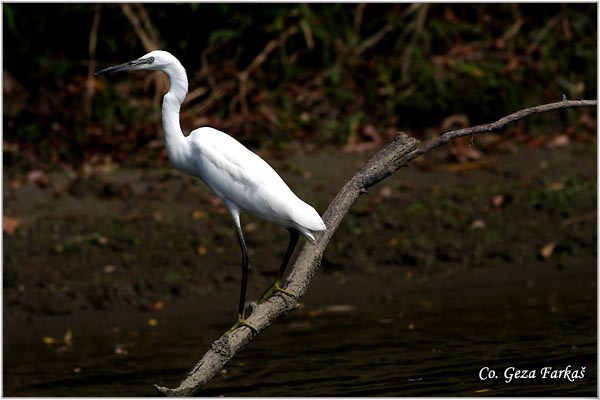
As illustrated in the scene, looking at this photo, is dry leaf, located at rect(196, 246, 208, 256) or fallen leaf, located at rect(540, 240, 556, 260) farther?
dry leaf, located at rect(196, 246, 208, 256)

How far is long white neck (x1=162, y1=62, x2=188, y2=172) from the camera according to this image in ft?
17.2

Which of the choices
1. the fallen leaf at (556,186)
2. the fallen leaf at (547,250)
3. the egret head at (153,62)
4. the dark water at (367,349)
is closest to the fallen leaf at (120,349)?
the dark water at (367,349)

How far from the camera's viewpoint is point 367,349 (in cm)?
684

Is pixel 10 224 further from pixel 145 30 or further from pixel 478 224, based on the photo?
pixel 478 224

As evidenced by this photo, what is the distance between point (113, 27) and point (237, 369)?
5736 millimetres

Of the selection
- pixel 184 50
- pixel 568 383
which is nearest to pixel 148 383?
pixel 568 383

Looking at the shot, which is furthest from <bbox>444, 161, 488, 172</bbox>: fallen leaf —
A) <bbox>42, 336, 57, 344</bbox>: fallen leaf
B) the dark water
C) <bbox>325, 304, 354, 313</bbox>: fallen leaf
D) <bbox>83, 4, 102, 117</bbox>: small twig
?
<bbox>42, 336, 57, 344</bbox>: fallen leaf

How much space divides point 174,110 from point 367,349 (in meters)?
2.31

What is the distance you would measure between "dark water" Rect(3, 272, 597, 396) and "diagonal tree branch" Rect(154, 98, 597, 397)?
104cm

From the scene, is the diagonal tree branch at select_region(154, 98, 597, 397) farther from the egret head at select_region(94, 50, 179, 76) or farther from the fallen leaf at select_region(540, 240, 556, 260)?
the fallen leaf at select_region(540, 240, 556, 260)

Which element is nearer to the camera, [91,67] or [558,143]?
[558,143]

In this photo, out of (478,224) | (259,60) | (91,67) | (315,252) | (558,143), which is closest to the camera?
(315,252)

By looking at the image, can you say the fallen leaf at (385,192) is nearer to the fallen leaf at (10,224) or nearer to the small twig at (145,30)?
the small twig at (145,30)

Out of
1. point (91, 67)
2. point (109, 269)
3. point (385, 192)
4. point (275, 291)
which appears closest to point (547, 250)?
point (385, 192)
